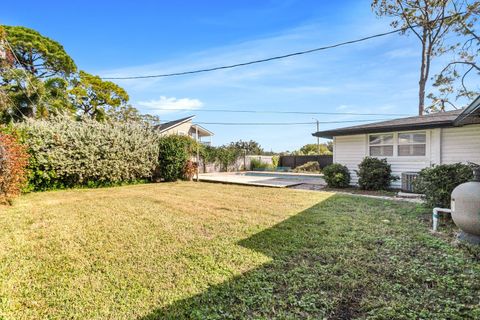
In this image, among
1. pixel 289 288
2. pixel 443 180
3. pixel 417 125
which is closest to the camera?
pixel 289 288

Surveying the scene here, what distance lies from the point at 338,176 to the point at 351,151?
4.72ft

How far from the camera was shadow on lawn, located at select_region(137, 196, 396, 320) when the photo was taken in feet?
7.07

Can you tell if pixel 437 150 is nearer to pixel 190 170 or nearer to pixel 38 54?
pixel 190 170

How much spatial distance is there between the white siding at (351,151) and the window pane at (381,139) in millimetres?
263

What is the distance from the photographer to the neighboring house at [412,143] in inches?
313

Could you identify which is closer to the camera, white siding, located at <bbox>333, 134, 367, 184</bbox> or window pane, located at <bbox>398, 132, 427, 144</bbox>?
window pane, located at <bbox>398, 132, 427, 144</bbox>

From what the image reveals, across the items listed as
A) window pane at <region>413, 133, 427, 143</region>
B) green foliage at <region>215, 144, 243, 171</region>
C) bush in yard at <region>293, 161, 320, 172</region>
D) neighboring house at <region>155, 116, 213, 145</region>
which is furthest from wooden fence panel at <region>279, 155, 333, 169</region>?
window pane at <region>413, 133, 427, 143</region>

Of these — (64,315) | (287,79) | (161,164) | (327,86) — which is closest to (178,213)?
(64,315)

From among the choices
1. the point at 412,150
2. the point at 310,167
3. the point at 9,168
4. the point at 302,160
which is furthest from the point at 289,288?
the point at 302,160

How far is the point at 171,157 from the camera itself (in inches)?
495

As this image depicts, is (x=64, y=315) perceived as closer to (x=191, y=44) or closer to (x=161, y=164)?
(x=161, y=164)

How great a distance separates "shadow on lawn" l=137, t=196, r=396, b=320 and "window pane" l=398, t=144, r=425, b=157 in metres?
6.94

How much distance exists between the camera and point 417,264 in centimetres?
305

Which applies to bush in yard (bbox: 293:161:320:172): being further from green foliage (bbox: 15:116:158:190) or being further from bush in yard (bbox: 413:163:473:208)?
bush in yard (bbox: 413:163:473:208)
